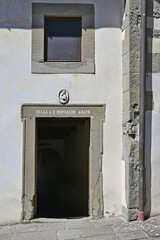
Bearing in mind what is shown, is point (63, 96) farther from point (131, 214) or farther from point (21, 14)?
point (131, 214)

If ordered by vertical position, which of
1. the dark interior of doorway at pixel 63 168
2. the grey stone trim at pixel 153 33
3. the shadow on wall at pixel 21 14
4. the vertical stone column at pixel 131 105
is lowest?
the dark interior of doorway at pixel 63 168

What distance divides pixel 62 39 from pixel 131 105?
6.38 feet

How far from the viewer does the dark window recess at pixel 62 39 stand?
582 cm

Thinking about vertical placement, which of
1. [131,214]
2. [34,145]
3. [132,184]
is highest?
[34,145]

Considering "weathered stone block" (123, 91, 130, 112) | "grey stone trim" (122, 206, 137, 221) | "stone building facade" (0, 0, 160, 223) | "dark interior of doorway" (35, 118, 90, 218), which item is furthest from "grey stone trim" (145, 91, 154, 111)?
"grey stone trim" (122, 206, 137, 221)

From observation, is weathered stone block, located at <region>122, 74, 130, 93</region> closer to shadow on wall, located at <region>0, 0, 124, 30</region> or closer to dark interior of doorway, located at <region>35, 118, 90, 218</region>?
shadow on wall, located at <region>0, 0, 124, 30</region>

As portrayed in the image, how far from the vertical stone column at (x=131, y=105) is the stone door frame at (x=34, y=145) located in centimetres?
51

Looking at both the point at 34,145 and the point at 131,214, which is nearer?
the point at 131,214

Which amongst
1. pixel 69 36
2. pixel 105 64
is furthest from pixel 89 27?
pixel 105 64

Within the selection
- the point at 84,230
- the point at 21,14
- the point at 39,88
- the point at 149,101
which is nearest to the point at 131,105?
the point at 149,101

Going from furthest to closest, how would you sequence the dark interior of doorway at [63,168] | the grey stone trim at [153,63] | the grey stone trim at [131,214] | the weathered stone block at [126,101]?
the dark interior of doorway at [63,168] → the grey stone trim at [153,63] → the weathered stone block at [126,101] → the grey stone trim at [131,214]

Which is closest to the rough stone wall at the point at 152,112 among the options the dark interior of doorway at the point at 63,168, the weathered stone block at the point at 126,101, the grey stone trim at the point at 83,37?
the weathered stone block at the point at 126,101

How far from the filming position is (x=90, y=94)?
570 centimetres

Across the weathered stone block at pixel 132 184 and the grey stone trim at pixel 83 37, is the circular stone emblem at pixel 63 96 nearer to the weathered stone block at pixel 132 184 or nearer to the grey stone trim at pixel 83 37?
the grey stone trim at pixel 83 37
